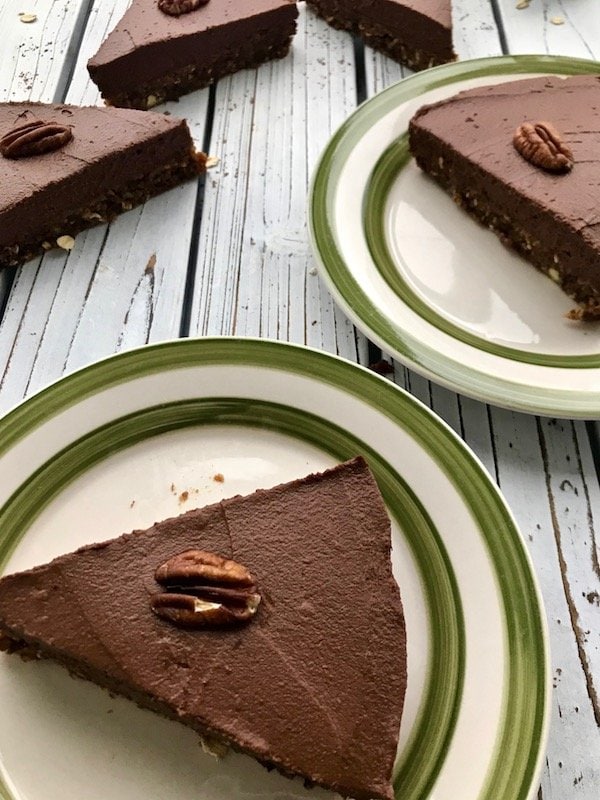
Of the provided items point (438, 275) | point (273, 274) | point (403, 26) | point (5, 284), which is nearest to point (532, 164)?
point (438, 275)

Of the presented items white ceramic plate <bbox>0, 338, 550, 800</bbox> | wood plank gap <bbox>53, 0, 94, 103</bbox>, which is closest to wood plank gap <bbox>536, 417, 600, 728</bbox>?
white ceramic plate <bbox>0, 338, 550, 800</bbox>

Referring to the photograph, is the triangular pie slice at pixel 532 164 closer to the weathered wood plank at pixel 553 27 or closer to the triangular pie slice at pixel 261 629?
the weathered wood plank at pixel 553 27

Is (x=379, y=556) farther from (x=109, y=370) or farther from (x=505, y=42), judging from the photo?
(x=505, y=42)

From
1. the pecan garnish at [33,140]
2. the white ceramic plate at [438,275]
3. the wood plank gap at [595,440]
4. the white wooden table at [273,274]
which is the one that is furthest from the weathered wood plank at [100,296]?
the wood plank gap at [595,440]

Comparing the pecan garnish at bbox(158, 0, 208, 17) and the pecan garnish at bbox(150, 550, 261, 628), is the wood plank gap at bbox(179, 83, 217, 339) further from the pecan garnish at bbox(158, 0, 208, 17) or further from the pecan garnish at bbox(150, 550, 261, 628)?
the pecan garnish at bbox(150, 550, 261, 628)

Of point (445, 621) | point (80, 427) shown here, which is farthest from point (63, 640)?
point (445, 621)

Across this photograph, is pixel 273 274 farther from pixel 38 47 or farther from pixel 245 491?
pixel 38 47
